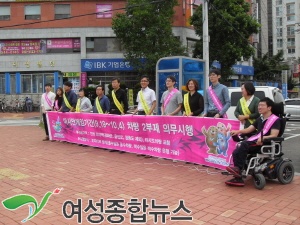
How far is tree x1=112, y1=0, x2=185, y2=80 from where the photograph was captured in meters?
23.6

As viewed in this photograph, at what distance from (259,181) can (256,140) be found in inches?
24.0

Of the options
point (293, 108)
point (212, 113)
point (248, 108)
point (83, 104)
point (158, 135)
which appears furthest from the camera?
point (293, 108)

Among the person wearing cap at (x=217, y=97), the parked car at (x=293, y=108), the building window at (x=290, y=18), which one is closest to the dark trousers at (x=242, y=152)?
the person wearing cap at (x=217, y=97)

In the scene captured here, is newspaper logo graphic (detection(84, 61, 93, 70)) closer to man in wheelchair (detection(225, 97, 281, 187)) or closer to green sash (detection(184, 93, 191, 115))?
green sash (detection(184, 93, 191, 115))

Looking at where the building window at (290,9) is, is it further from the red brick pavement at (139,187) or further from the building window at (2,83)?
the red brick pavement at (139,187)

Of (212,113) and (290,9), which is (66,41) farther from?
(290,9)

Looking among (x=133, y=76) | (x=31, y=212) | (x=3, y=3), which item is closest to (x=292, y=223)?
(x=31, y=212)

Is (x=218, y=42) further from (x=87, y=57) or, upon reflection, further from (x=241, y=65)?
(x=241, y=65)

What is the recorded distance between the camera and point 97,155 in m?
8.27

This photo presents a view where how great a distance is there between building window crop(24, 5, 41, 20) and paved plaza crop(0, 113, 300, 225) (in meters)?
24.3

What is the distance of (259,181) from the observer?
17.5 feet

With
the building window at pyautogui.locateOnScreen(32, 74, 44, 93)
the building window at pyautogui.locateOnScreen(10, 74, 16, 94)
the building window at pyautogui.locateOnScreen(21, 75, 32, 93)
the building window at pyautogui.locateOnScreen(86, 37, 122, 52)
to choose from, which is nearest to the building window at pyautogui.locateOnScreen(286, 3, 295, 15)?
the building window at pyautogui.locateOnScreen(86, 37, 122, 52)

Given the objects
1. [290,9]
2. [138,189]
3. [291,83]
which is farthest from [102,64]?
[290,9]

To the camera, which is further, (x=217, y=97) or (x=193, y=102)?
(x=193, y=102)
